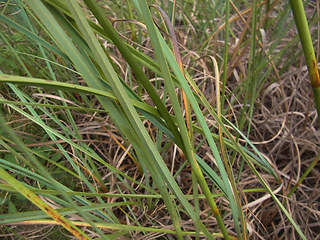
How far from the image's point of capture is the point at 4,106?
852mm

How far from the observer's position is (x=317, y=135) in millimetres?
870

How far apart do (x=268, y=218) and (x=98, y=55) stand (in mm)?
646

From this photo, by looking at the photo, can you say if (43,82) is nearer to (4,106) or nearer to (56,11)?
(56,11)

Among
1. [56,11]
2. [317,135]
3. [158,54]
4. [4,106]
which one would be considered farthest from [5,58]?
[317,135]

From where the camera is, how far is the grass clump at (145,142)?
42cm

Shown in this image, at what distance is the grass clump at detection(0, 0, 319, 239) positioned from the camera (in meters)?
0.42

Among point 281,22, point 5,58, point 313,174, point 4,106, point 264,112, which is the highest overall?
point 5,58

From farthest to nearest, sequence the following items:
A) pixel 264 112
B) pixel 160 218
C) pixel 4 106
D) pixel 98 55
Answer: pixel 264 112
pixel 4 106
pixel 160 218
pixel 98 55

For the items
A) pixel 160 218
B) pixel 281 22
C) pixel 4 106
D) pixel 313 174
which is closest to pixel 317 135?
pixel 313 174

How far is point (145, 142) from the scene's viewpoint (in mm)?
425

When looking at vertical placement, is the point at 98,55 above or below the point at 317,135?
above

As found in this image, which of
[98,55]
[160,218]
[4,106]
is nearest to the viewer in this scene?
[98,55]

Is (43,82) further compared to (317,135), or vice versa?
(317,135)

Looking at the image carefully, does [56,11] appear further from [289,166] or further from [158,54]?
[289,166]
